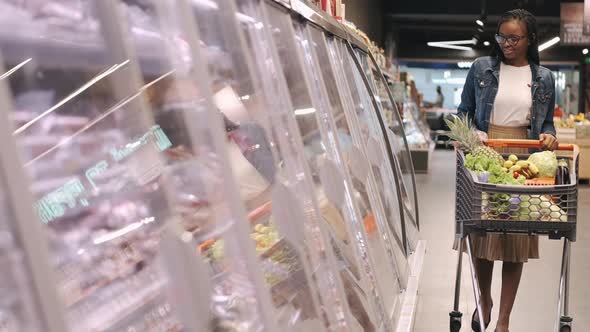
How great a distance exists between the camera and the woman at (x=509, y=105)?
341 cm

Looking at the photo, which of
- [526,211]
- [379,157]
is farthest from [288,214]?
[379,157]

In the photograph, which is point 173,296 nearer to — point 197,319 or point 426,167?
point 197,319

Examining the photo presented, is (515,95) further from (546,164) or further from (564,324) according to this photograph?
(564,324)

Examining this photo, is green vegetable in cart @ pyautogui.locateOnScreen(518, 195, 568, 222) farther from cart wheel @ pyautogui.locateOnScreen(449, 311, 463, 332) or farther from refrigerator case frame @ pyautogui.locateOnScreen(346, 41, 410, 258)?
refrigerator case frame @ pyautogui.locateOnScreen(346, 41, 410, 258)

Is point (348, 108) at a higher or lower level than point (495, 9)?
lower

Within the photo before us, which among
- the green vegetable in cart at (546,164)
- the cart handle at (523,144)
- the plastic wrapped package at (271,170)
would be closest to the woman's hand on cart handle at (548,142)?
the cart handle at (523,144)

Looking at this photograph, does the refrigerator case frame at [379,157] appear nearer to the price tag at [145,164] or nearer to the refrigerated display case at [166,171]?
the refrigerated display case at [166,171]

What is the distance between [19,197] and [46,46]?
0.38 metres

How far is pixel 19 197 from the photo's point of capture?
0.80m

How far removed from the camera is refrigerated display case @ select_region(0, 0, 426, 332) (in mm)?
1024

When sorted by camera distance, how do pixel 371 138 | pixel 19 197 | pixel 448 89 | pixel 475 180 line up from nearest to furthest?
pixel 19 197 → pixel 475 180 → pixel 371 138 → pixel 448 89

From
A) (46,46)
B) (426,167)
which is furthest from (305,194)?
(426,167)

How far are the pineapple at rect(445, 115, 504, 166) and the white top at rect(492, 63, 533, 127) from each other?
43 centimetres

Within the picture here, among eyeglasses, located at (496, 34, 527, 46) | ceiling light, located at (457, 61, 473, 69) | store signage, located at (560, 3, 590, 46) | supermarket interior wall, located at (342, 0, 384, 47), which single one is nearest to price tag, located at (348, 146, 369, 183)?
eyeglasses, located at (496, 34, 527, 46)
